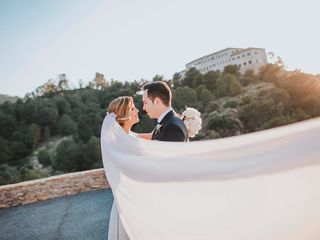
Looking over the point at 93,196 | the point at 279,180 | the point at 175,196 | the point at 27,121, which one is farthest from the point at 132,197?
the point at 27,121

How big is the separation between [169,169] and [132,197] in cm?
36

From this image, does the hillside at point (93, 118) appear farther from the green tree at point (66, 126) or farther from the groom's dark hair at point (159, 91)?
the groom's dark hair at point (159, 91)

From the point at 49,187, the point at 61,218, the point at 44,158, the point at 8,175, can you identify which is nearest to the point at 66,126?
the point at 44,158

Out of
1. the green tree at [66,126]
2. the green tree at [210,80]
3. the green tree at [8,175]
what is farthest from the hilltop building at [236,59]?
the green tree at [8,175]

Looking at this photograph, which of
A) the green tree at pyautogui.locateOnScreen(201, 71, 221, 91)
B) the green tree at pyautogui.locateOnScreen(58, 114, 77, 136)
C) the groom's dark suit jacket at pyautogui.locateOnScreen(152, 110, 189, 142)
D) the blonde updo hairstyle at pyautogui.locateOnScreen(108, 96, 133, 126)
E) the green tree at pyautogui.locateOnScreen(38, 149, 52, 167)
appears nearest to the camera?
the groom's dark suit jacket at pyautogui.locateOnScreen(152, 110, 189, 142)

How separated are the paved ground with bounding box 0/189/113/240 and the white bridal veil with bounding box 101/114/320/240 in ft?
11.1

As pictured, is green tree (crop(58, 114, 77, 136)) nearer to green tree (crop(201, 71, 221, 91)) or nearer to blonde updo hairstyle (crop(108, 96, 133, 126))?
green tree (crop(201, 71, 221, 91))

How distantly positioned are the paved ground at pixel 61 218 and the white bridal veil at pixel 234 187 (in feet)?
11.1

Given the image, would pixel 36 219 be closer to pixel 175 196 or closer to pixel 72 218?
pixel 72 218

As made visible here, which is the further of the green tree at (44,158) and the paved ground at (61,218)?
the green tree at (44,158)

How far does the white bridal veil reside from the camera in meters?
1.28

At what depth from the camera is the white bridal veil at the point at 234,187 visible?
1277 millimetres

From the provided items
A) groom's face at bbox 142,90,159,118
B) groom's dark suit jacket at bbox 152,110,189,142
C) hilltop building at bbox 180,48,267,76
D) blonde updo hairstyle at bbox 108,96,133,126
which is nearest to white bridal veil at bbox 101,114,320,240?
groom's dark suit jacket at bbox 152,110,189,142

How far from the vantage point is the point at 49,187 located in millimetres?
8789
